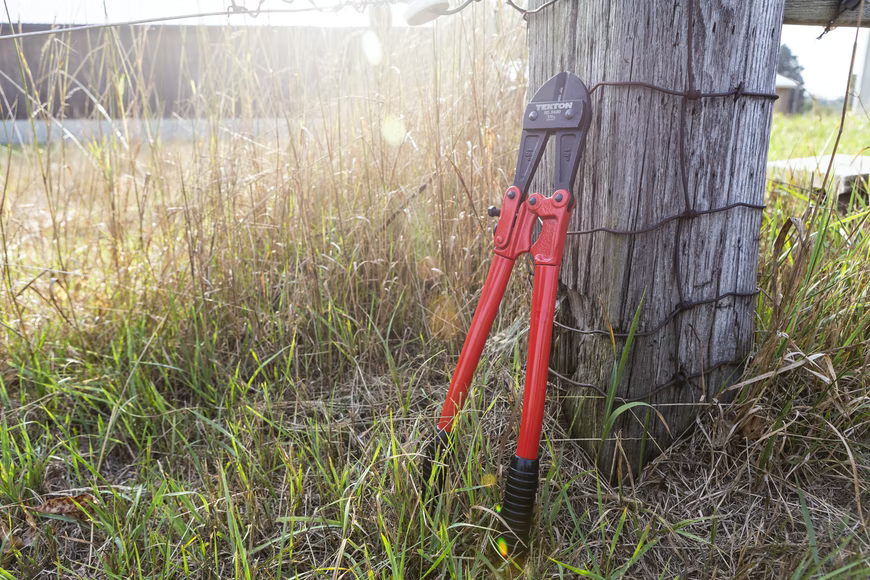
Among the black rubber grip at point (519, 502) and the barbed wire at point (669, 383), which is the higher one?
the barbed wire at point (669, 383)

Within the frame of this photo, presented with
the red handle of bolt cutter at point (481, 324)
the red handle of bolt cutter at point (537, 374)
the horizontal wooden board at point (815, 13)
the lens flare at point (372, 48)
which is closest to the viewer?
the red handle of bolt cutter at point (537, 374)

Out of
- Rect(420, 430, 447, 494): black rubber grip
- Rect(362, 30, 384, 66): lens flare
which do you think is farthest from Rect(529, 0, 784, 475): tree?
Rect(362, 30, 384, 66): lens flare

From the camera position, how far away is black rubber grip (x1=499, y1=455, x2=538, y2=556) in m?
1.29

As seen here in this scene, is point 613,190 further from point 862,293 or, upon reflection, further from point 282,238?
point 282,238

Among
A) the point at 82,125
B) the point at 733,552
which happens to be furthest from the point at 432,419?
the point at 82,125

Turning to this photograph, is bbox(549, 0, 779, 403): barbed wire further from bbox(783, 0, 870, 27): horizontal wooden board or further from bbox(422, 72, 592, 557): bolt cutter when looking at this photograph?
bbox(783, 0, 870, 27): horizontal wooden board

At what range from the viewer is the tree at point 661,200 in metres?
1.33

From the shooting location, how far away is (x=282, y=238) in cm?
252

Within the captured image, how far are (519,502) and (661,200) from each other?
2.57 ft

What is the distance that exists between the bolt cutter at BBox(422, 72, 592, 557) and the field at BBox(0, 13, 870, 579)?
8 centimetres

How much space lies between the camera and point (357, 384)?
2.17 m

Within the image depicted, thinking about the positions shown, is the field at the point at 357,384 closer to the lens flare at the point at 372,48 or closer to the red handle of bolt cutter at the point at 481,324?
the lens flare at the point at 372,48

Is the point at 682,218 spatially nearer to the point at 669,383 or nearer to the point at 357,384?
the point at 669,383

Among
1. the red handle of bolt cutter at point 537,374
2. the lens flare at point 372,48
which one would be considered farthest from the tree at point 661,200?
the lens flare at point 372,48
